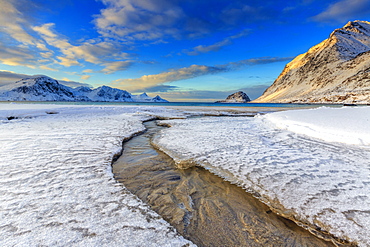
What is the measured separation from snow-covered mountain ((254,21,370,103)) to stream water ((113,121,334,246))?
377 feet

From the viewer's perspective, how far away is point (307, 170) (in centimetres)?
474

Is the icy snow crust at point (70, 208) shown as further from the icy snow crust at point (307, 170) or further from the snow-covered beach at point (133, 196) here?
the icy snow crust at point (307, 170)

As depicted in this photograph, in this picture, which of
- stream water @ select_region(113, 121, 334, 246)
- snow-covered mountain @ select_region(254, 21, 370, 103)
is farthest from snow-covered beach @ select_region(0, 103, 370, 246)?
snow-covered mountain @ select_region(254, 21, 370, 103)

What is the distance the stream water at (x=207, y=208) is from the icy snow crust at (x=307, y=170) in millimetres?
302

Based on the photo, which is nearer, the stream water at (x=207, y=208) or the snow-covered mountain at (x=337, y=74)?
the stream water at (x=207, y=208)

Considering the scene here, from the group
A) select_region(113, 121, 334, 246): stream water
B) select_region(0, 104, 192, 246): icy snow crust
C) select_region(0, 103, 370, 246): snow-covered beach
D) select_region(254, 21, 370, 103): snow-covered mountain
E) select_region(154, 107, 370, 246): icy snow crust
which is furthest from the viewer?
select_region(254, 21, 370, 103): snow-covered mountain

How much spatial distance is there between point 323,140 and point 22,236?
10266 millimetres

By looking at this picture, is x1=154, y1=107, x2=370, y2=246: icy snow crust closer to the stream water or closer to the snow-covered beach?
the snow-covered beach

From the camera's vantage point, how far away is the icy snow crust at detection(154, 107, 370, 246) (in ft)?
9.89

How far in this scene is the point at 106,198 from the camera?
3428mm

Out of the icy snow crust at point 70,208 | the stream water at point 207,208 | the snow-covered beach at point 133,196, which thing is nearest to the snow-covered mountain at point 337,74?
the snow-covered beach at point 133,196

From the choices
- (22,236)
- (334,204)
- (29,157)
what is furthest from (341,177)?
(29,157)

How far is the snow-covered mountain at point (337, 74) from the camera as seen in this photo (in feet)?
334

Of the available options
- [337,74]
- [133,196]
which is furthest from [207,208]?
[337,74]
